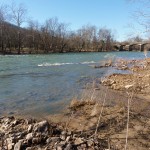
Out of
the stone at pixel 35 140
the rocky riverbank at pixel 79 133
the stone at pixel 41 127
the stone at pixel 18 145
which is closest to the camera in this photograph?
the stone at pixel 18 145

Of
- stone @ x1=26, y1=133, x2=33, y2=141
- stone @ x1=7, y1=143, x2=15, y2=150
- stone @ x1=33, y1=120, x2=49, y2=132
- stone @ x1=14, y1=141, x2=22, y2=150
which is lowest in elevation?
Answer: stone @ x1=7, y1=143, x2=15, y2=150

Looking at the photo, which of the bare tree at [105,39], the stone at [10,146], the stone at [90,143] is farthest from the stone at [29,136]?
the bare tree at [105,39]

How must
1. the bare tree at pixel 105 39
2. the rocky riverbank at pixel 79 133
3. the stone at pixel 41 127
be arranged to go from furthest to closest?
1. the bare tree at pixel 105 39
2. the stone at pixel 41 127
3. the rocky riverbank at pixel 79 133

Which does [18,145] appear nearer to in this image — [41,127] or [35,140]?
[35,140]

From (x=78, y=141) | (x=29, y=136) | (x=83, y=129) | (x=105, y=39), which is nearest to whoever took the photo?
(x=78, y=141)

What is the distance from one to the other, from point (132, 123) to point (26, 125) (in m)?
2.57

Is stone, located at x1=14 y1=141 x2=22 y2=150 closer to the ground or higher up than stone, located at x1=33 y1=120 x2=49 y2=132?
closer to the ground

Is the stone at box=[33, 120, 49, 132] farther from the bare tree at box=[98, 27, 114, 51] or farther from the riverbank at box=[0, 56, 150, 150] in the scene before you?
the bare tree at box=[98, 27, 114, 51]

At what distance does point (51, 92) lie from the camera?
1211 centimetres

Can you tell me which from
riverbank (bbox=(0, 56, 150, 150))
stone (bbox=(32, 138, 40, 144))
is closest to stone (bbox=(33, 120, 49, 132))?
riverbank (bbox=(0, 56, 150, 150))

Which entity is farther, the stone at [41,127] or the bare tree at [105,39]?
the bare tree at [105,39]

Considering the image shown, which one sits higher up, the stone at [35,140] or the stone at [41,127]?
the stone at [41,127]

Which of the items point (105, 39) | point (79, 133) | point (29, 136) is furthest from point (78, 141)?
point (105, 39)

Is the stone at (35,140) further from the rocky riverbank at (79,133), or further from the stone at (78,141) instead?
the stone at (78,141)
